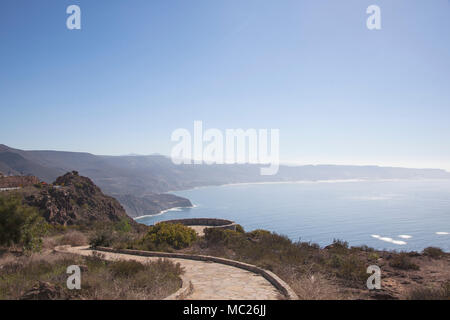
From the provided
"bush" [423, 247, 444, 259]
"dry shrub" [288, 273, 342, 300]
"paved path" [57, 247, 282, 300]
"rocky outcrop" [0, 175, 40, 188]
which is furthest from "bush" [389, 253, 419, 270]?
"rocky outcrop" [0, 175, 40, 188]

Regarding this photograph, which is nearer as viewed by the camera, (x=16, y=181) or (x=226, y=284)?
(x=226, y=284)

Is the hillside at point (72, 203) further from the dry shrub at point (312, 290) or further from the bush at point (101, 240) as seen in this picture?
the dry shrub at point (312, 290)

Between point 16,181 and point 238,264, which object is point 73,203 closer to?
point 16,181

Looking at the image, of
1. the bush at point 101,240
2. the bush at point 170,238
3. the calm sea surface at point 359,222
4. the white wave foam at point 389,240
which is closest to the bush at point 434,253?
the bush at point 170,238

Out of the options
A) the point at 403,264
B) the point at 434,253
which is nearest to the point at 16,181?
the point at 403,264

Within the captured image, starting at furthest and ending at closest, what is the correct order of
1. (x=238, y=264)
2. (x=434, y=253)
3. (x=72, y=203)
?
(x=72, y=203) → (x=434, y=253) → (x=238, y=264)
